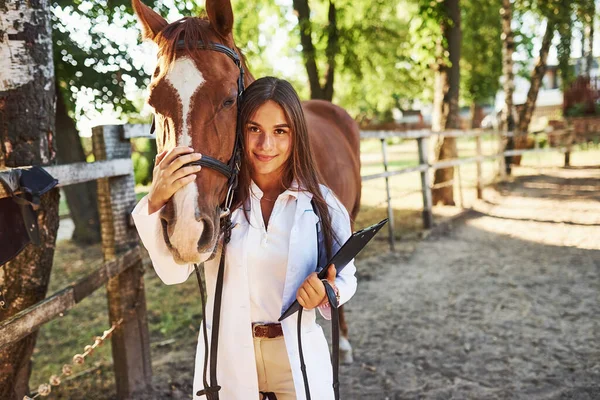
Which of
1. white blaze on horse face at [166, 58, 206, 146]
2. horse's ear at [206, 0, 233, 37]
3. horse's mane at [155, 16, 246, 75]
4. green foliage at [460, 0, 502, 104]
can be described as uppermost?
green foliage at [460, 0, 502, 104]

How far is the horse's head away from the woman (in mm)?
82

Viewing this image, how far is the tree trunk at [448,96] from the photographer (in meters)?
7.98

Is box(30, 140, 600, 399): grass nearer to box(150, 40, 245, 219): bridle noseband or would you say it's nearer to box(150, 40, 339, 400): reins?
box(150, 40, 339, 400): reins

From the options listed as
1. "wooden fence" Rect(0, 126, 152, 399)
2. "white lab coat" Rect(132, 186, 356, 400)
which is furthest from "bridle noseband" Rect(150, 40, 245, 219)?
"wooden fence" Rect(0, 126, 152, 399)

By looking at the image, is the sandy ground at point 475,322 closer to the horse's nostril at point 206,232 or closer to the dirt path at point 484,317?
the dirt path at point 484,317

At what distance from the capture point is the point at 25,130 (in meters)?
1.97

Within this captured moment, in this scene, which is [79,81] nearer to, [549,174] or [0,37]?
[0,37]

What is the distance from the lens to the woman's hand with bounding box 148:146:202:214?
1.31 m

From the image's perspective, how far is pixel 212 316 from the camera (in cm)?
150

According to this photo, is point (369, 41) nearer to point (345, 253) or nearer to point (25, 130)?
point (25, 130)

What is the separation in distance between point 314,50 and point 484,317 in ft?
22.1

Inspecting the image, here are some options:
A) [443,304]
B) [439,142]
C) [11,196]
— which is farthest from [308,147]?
[439,142]

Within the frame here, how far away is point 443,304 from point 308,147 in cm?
316

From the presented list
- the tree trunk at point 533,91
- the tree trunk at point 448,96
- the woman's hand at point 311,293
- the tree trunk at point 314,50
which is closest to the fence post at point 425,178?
the tree trunk at point 448,96
